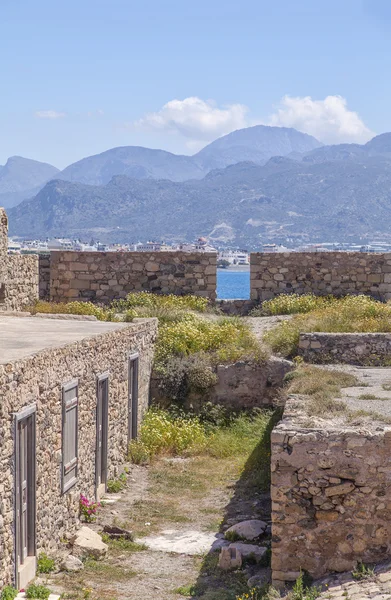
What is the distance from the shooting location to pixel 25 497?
9.81m

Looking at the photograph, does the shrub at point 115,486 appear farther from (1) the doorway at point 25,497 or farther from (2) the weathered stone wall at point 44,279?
(2) the weathered stone wall at point 44,279

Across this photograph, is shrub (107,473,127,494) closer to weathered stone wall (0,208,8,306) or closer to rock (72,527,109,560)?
rock (72,527,109,560)

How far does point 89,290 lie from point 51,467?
12.9 meters

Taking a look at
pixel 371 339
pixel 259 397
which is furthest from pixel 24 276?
pixel 371 339

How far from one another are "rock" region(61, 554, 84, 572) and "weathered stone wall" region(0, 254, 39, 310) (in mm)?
9340

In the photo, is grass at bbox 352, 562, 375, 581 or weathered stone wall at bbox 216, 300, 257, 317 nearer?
grass at bbox 352, 562, 375, 581

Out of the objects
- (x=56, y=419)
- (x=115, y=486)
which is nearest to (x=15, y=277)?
(x=115, y=486)

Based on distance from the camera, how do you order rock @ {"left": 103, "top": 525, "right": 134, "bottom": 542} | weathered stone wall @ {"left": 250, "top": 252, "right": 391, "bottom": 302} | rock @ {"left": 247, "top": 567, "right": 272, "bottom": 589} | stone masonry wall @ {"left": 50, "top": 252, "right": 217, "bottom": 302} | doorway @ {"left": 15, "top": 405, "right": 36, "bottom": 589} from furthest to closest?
1. weathered stone wall @ {"left": 250, "top": 252, "right": 391, "bottom": 302}
2. stone masonry wall @ {"left": 50, "top": 252, "right": 217, "bottom": 302}
3. rock @ {"left": 103, "top": 525, "right": 134, "bottom": 542}
4. rock @ {"left": 247, "top": 567, "right": 272, "bottom": 589}
5. doorway @ {"left": 15, "top": 405, "right": 36, "bottom": 589}

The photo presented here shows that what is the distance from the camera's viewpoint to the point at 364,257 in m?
23.7

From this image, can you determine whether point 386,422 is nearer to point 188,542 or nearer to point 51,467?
point 188,542

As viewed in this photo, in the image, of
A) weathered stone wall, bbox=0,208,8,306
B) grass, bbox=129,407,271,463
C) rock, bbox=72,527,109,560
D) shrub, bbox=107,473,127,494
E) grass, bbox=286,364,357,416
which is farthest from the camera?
weathered stone wall, bbox=0,208,8,306

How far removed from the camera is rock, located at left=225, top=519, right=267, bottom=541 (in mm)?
11508

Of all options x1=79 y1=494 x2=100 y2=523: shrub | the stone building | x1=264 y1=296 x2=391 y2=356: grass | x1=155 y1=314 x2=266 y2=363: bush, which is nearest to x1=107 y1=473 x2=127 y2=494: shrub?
x1=79 y1=494 x2=100 y2=523: shrub

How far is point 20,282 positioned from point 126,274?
3920 mm
